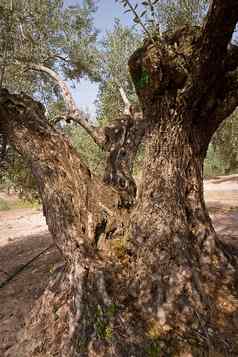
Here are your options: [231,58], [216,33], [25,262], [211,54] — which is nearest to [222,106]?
[231,58]

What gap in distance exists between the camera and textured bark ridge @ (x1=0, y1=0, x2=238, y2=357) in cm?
428

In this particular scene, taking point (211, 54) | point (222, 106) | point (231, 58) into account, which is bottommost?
point (222, 106)

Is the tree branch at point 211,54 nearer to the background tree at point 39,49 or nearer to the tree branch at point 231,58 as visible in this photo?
the tree branch at point 231,58

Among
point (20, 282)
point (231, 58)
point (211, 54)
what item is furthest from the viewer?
point (20, 282)

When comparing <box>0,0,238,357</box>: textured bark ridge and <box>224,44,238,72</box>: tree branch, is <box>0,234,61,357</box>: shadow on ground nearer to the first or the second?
<box>0,0,238,357</box>: textured bark ridge

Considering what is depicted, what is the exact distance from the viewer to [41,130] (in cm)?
583

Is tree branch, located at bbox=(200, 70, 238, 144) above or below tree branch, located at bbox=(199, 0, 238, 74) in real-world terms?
below

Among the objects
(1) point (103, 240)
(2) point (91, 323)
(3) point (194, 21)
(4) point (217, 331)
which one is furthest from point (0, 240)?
(3) point (194, 21)

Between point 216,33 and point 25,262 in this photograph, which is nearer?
point 216,33

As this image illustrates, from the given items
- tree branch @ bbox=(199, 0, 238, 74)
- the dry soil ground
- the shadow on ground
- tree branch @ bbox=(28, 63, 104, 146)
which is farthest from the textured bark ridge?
tree branch @ bbox=(28, 63, 104, 146)

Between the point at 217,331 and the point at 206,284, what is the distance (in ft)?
2.82

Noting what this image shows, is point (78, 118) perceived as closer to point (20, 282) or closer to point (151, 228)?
point (151, 228)

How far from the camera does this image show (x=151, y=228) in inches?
208

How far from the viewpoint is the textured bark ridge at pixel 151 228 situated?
14.0 ft
